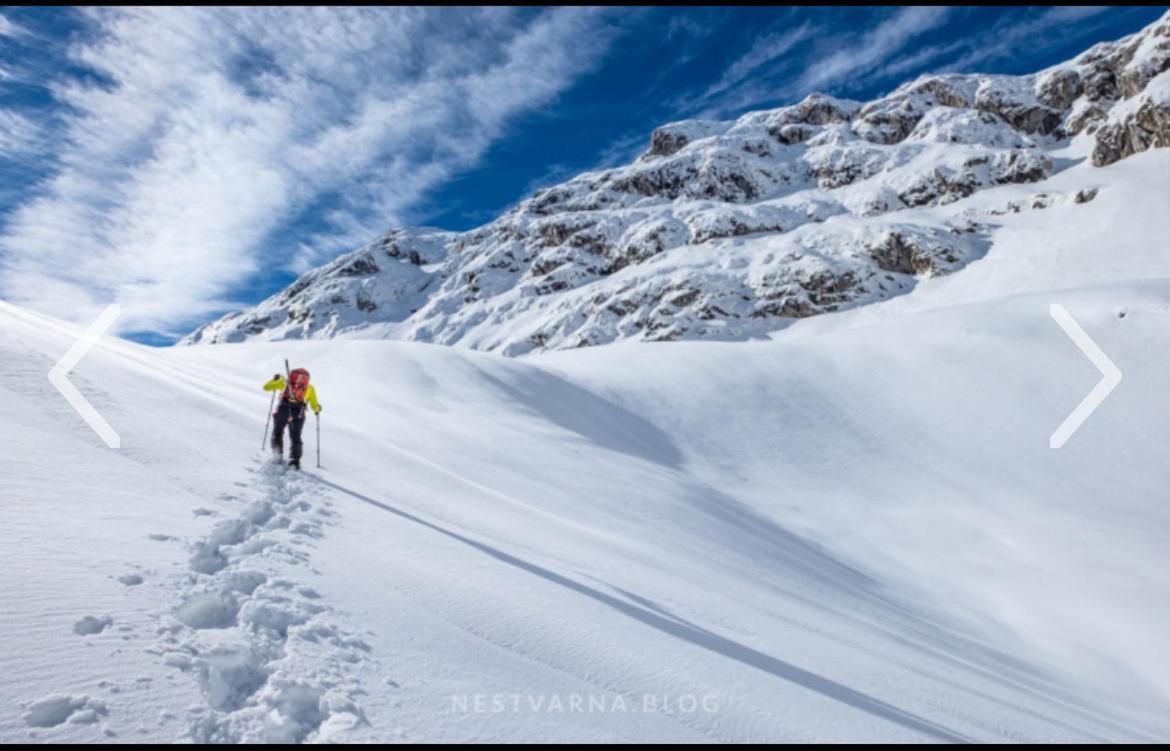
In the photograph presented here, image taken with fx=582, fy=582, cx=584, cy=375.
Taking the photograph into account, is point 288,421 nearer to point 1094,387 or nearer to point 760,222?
point 1094,387

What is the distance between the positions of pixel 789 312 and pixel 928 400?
224 feet

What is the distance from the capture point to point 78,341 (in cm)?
1263

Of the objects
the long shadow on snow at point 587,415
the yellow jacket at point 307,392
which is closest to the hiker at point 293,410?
the yellow jacket at point 307,392

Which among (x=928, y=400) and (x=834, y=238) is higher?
(x=834, y=238)

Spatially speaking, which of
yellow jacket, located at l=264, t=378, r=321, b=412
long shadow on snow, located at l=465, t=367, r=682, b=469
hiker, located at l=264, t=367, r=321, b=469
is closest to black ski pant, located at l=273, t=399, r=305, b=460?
hiker, located at l=264, t=367, r=321, b=469

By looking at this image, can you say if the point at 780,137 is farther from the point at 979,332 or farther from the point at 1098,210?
the point at 979,332

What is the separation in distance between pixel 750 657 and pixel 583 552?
9.32 feet

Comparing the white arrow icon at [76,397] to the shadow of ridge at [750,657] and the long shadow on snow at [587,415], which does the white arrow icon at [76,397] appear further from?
the long shadow on snow at [587,415]

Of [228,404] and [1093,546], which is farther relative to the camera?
[1093,546]

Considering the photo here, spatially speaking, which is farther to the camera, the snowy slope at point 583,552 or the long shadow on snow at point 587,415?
the long shadow on snow at point 587,415

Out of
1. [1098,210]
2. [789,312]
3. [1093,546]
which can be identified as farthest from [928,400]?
[1098,210]

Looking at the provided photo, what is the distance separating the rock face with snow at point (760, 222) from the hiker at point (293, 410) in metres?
79.6

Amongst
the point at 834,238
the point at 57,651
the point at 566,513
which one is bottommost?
the point at 57,651

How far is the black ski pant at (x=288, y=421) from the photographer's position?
Result: 926 cm
